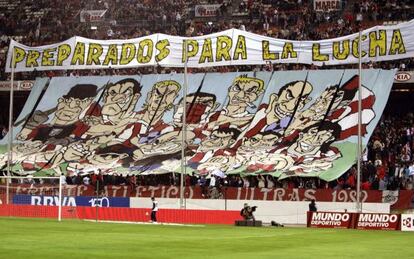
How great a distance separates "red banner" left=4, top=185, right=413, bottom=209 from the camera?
50469mm

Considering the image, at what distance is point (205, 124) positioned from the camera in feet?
199

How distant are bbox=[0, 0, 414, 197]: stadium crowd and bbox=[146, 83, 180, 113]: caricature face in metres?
2.77

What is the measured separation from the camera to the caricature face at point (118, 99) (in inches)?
2533

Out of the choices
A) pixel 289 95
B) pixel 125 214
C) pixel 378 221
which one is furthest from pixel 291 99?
pixel 378 221

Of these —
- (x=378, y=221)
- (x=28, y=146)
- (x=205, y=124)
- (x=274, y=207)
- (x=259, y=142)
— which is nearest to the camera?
(x=378, y=221)

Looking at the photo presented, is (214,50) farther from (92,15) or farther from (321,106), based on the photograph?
(92,15)

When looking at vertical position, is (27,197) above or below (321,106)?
below

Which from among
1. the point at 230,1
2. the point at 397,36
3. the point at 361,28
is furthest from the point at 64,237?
the point at 230,1

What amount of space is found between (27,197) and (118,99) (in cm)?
1209

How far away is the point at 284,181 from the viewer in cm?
5481

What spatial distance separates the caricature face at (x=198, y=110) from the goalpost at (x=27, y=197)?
32.5 ft

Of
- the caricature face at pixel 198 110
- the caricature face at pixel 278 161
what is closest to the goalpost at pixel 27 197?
the caricature face at pixel 198 110

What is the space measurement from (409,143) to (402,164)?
2.61 m

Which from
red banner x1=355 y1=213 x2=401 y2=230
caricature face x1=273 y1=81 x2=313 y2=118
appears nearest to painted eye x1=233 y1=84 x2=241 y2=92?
caricature face x1=273 y1=81 x2=313 y2=118
